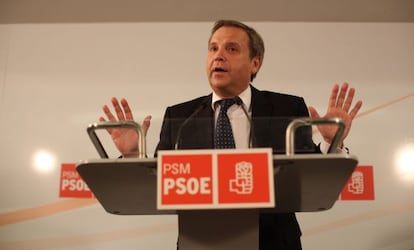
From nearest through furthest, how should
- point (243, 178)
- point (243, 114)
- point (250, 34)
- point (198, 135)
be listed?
point (243, 178)
point (198, 135)
point (243, 114)
point (250, 34)

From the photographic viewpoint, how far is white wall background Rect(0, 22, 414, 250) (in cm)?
271

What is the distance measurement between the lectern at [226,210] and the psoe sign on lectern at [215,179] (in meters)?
0.04

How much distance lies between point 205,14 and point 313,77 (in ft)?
2.81

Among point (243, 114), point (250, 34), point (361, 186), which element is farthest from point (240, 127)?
point (361, 186)

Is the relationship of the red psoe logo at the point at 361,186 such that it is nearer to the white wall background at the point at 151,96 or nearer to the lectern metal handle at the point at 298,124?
the white wall background at the point at 151,96

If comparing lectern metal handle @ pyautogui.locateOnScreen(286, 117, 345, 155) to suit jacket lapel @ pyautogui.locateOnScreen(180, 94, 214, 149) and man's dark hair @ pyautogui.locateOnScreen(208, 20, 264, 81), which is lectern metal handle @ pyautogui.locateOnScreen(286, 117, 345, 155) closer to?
suit jacket lapel @ pyautogui.locateOnScreen(180, 94, 214, 149)

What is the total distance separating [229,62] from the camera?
6.59 ft

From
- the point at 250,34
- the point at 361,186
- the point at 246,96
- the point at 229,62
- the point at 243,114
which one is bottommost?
the point at 361,186

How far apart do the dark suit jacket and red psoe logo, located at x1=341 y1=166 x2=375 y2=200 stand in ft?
3.46

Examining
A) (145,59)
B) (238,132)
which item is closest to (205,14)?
(145,59)

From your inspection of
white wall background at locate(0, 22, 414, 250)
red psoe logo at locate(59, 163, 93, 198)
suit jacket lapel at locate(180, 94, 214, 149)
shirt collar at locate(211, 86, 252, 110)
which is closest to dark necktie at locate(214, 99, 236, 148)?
suit jacket lapel at locate(180, 94, 214, 149)

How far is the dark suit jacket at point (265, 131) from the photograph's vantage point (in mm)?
1066

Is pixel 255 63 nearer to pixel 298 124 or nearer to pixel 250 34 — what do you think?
pixel 250 34

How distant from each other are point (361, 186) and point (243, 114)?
1.36 metres
